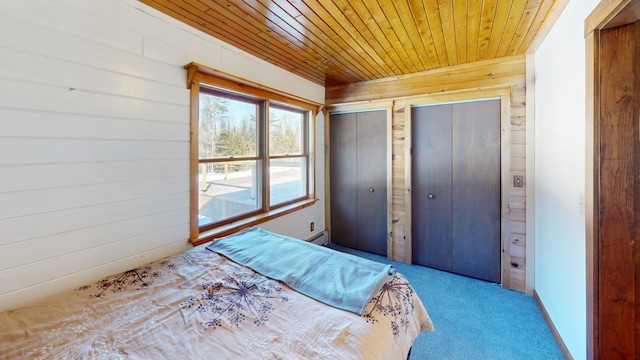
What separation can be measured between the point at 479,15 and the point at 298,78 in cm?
193

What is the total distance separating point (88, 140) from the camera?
147 cm

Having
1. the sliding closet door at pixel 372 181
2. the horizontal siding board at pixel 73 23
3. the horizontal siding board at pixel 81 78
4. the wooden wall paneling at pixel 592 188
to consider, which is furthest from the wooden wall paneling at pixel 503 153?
the horizontal siding board at pixel 73 23

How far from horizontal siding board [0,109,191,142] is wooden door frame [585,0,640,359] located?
2.55 m

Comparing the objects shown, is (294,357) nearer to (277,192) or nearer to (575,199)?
(575,199)

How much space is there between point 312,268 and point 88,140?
1.50 metres

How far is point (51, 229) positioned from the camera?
1.37 m

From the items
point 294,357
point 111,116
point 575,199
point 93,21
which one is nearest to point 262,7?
point 93,21

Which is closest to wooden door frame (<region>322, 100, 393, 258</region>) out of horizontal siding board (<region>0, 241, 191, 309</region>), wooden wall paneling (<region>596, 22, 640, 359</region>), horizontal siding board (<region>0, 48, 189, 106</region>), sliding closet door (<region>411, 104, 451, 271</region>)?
sliding closet door (<region>411, 104, 451, 271</region>)

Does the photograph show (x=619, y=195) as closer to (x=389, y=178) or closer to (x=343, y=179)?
(x=389, y=178)

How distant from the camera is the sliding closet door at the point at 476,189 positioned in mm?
2703

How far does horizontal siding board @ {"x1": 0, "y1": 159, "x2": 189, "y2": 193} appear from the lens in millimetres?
1251

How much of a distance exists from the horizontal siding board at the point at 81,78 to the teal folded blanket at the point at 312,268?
115cm

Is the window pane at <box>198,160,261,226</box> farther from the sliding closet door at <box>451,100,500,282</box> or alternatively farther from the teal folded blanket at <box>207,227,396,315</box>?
the sliding closet door at <box>451,100,500,282</box>

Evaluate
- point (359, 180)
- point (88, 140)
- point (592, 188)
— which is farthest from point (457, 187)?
point (88, 140)
